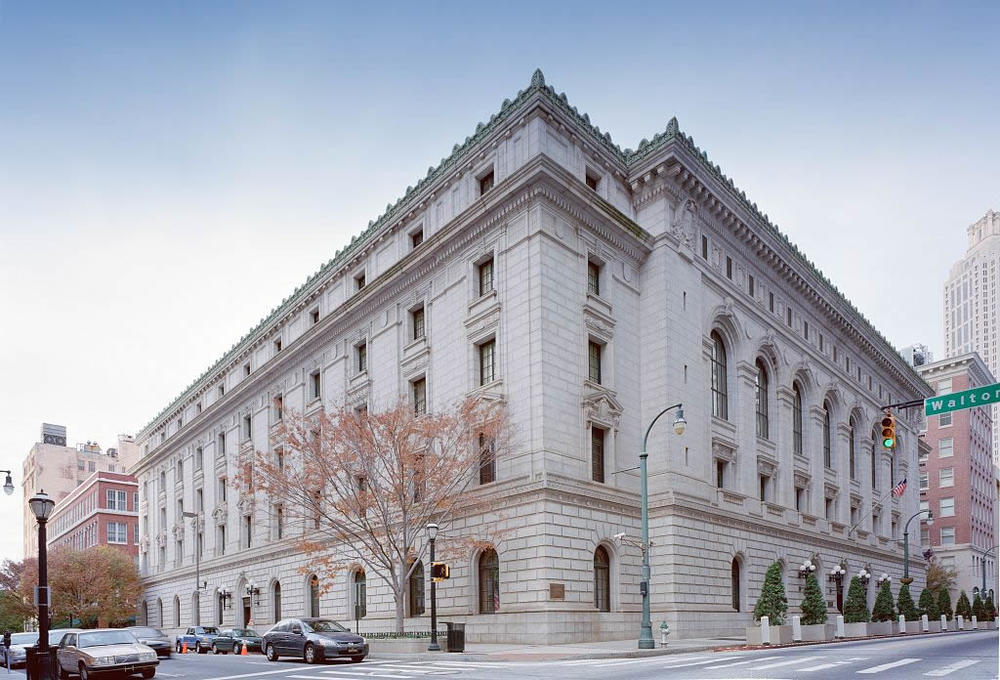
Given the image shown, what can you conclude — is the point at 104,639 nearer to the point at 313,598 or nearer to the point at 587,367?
the point at 587,367

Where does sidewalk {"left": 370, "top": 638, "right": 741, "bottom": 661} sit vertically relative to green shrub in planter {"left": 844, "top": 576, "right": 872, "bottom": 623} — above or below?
above

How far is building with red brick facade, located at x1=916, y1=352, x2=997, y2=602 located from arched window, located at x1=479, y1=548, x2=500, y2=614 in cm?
7921

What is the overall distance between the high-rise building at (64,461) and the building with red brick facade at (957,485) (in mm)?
116302

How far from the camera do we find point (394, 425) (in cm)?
3612

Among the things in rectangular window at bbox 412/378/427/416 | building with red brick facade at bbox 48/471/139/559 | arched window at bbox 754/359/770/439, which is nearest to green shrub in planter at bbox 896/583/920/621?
arched window at bbox 754/359/770/439

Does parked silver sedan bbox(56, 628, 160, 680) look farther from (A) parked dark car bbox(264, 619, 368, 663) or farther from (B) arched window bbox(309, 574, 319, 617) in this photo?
(B) arched window bbox(309, 574, 319, 617)

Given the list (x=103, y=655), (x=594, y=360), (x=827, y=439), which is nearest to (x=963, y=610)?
(x=827, y=439)

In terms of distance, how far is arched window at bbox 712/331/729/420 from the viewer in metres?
46.6

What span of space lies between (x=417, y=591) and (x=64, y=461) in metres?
119

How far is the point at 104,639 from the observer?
2328 cm

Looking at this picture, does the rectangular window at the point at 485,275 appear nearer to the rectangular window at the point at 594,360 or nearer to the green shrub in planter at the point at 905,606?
the rectangular window at the point at 594,360

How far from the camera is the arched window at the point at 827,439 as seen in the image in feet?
197

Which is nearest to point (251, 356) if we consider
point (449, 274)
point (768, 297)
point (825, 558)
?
point (449, 274)

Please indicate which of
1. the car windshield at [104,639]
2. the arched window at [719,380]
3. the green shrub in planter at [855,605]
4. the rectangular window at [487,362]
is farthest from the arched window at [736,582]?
the car windshield at [104,639]
